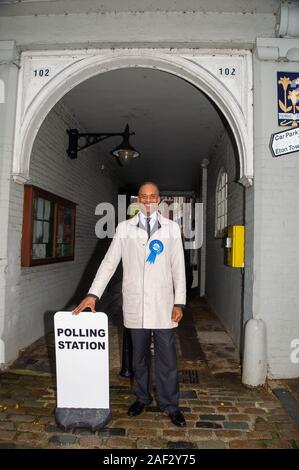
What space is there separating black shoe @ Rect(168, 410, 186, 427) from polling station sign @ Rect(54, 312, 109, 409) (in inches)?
23.3

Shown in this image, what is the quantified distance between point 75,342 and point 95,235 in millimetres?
6606

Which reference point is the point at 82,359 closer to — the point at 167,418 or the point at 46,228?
the point at 167,418

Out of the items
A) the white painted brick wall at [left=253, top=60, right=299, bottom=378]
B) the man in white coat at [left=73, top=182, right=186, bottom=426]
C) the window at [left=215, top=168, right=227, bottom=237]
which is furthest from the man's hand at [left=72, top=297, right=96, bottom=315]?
the window at [left=215, top=168, right=227, bottom=237]

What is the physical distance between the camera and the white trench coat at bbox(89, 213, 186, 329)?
2.90 metres

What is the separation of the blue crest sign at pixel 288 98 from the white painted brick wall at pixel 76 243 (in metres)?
3.42

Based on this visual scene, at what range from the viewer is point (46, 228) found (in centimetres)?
543

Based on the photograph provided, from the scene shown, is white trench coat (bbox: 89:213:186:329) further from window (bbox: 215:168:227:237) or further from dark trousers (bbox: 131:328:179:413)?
window (bbox: 215:168:227:237)

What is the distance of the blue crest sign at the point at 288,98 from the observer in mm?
3900

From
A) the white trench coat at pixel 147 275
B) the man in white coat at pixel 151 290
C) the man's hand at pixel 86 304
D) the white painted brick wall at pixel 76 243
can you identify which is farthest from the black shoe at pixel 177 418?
the white painted brick wall at pixel 76 243

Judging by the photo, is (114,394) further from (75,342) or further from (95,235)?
(95,235)

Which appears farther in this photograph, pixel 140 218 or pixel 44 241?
pixel 44 241

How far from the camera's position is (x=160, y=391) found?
2986 millimetres

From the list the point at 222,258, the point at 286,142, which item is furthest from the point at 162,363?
the point at 222,258

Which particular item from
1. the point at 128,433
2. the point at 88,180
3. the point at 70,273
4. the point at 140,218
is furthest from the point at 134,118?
the point at 128,433
